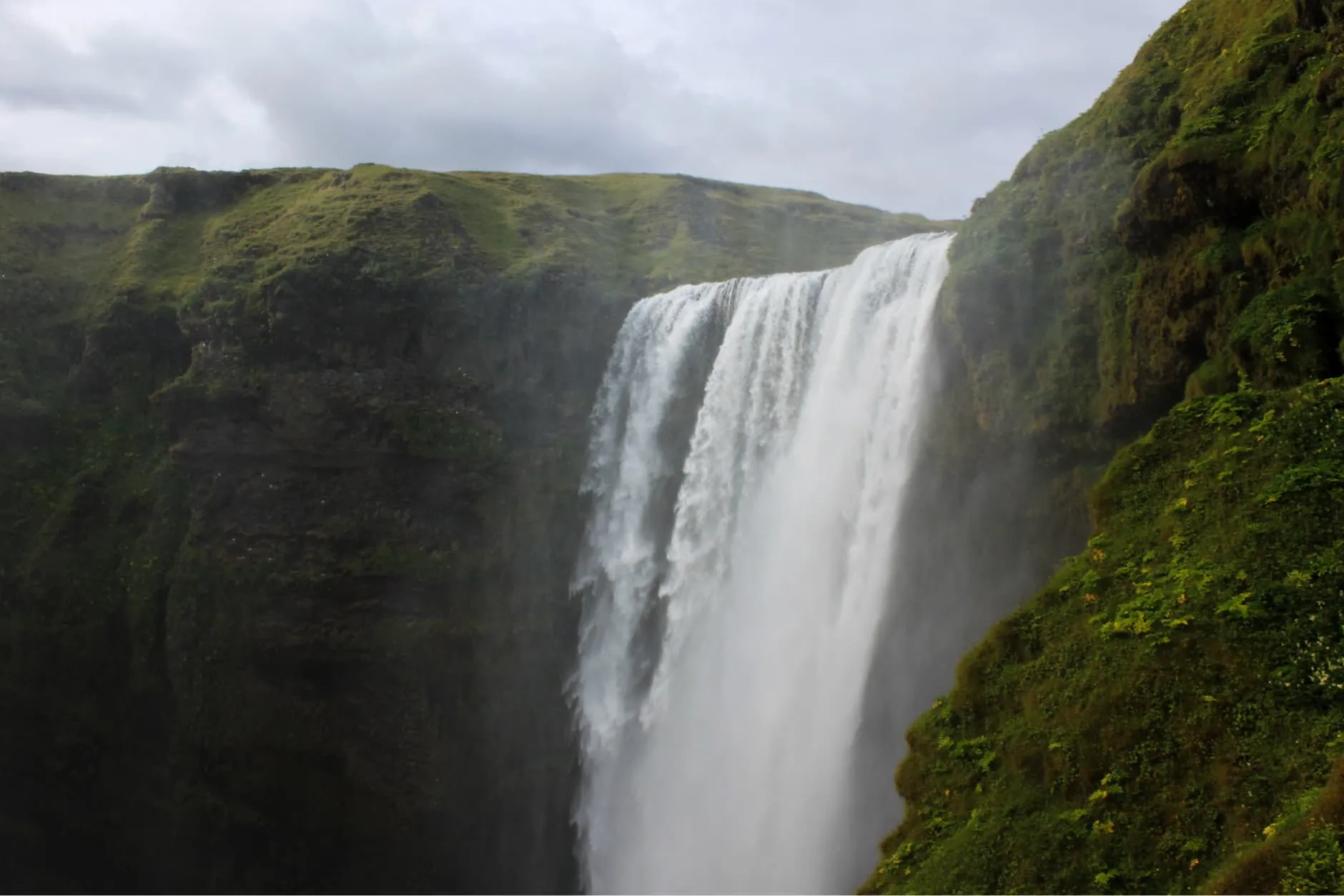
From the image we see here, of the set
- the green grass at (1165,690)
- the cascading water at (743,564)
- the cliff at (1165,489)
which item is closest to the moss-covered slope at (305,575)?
the cascading water at (743,564)

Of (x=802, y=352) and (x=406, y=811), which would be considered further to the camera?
(x=406, y=811)

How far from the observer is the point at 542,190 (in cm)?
3838

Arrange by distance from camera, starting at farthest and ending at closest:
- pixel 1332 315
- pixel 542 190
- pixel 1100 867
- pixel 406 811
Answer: pixel 542 190 → pixel 406 811 → pixel 1332 315 → pixel 1100 867

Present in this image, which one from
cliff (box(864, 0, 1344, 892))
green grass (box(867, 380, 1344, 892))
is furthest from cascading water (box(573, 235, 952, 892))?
green grass (box(867, 380, 1344, 892))

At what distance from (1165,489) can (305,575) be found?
21886 mm

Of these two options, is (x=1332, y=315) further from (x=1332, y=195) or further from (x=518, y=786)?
(x=518, y=786)

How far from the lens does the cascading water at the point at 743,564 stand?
717 inches

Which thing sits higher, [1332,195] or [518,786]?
[1332,195]

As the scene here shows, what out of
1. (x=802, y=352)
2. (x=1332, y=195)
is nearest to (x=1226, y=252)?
(x=1332, y=195)

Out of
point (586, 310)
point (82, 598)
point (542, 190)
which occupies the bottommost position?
point (82, 598)

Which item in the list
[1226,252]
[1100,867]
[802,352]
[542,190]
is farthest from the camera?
[542,190]

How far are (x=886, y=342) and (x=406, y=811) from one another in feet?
56.7

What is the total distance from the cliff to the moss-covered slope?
1454 cm

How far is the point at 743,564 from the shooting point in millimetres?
22203
